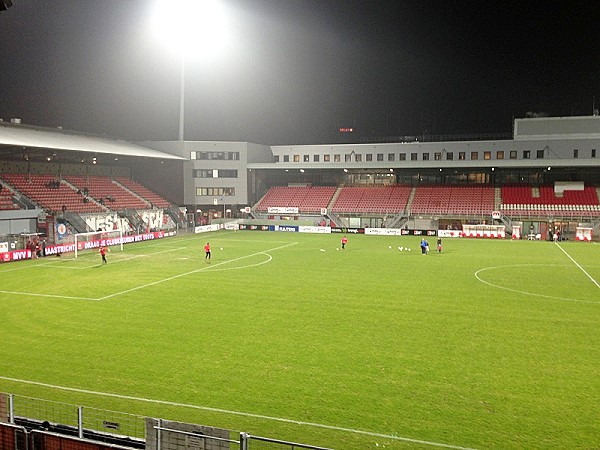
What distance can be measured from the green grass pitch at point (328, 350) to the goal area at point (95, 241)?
36.1 ft

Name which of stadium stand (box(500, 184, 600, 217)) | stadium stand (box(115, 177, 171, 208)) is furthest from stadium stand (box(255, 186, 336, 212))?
stadium stand (box(500, 184, 600, 217))

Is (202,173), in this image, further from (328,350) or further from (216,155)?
(328,350)

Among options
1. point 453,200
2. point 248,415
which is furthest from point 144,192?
point 248,415

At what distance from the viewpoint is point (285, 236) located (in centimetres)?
5572

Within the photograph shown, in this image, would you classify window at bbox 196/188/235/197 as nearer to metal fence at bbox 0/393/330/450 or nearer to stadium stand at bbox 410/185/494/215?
stadium stand at bbox 410/185/494/215

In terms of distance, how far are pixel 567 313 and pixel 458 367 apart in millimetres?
8752

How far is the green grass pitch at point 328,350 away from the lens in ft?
35.3

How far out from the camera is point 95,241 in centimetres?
4450

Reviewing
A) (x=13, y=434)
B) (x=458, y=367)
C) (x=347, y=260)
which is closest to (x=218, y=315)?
(x=458, y=367)

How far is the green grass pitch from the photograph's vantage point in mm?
10758

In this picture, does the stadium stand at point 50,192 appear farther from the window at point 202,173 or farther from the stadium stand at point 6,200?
the window at point 202,173

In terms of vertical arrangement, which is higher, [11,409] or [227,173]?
[227,173]

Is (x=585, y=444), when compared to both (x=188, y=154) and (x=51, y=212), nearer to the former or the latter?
(x=51, y=212)

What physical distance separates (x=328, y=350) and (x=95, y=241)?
3483cm
